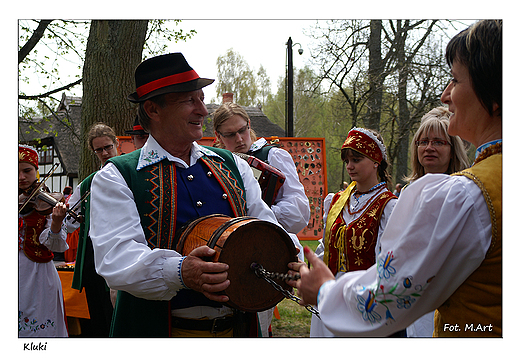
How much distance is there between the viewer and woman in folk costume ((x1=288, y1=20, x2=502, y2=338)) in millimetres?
1244

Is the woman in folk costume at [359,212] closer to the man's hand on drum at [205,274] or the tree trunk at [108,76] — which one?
the man's hand on drum at [205,274]

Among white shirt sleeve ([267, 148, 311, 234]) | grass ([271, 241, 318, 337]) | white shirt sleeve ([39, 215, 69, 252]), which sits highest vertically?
white shirt sleeve ([267, 148, 311, 234])

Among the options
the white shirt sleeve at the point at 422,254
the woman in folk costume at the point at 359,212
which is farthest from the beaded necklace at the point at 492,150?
the woman in folk costume at the point at 359,212

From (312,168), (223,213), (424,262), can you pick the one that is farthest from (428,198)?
(312,168)

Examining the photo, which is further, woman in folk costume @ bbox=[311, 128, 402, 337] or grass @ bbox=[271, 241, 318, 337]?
grass @ bbox=[271, 241, 318, 337]

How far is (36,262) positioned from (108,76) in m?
2.89

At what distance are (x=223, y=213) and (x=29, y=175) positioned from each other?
251cm

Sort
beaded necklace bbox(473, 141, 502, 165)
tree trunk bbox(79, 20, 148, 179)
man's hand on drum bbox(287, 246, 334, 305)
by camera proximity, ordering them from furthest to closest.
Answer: tree trunk bbox(79, 20, 148, 179), man's hand on drum bbox(287, 246, 334, 305), beaded necklace bbox(473, 141, 502, 165)

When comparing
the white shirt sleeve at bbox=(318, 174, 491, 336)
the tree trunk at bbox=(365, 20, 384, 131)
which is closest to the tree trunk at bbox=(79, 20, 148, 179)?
the white shirt sleeve at bbox=(318, 174, 491, 336)

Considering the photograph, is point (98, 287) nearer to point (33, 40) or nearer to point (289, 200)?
point (289, 200)

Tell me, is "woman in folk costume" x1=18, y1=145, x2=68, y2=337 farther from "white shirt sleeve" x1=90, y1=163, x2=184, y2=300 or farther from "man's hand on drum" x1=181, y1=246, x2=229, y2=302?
"man's hand on drum" x1=181, y1=246, x2=229, y2=302

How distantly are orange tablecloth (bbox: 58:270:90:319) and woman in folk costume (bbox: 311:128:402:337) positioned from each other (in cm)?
238

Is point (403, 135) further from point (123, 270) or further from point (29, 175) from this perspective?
point (123, 270)

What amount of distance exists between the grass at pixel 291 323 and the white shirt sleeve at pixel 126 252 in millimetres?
3856
